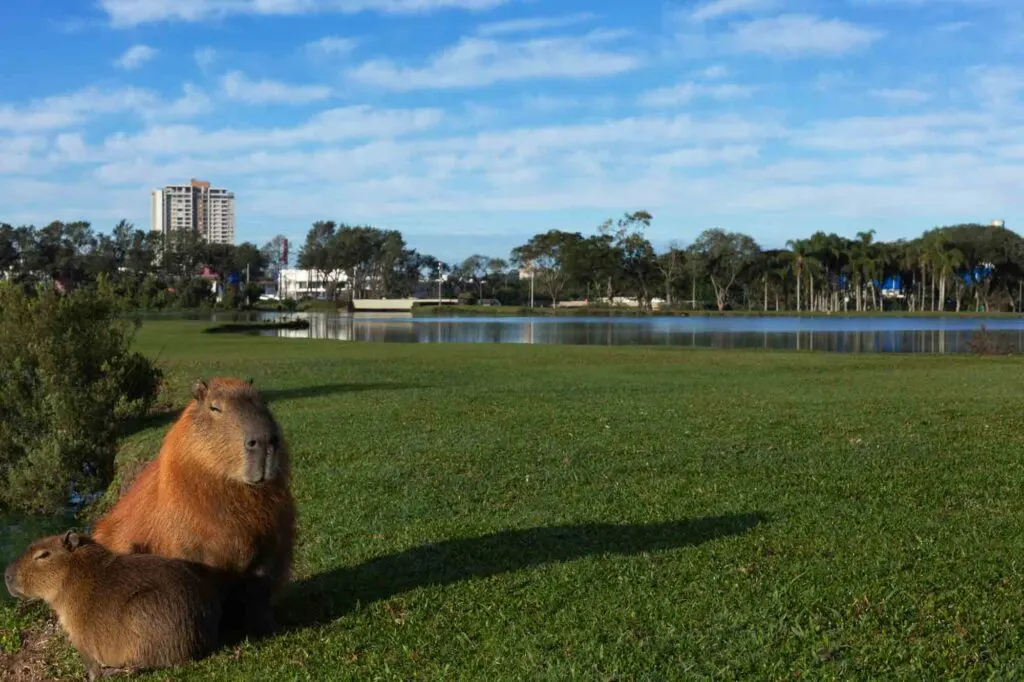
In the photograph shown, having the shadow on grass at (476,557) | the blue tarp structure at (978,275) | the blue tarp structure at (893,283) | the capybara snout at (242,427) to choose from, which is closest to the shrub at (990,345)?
the shadow on grass at (476,557)

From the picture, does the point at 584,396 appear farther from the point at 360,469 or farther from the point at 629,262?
the point at 629,262

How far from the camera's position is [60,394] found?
12.0 m

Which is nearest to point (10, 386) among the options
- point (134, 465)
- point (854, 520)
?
point (134, 465)

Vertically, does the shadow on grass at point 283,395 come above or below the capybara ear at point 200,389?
below

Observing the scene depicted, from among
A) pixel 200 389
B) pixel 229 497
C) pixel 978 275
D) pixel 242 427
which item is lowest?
pixel 229 497

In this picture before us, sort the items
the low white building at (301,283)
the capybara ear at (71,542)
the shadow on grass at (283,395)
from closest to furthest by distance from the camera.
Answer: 1. the capybara ear at (71,542)
2. the shadow on grass at (283,395)
3. the low white building at (301,283)

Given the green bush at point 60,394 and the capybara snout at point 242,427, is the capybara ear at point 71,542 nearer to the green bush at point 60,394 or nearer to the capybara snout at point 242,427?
the capybara snout at point 242,427

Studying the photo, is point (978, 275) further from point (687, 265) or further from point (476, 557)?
point (476, 557)

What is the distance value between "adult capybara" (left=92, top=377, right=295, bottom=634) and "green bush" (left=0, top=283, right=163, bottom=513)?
A: 781 centimetres

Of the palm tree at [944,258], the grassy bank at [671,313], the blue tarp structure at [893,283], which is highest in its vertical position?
the palm tree at [944,258]

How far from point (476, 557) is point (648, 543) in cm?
112

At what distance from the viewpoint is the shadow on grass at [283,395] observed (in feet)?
43.6

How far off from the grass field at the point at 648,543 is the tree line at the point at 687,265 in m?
86.3

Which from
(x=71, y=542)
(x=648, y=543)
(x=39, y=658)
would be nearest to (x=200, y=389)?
(x=71, y=542)
